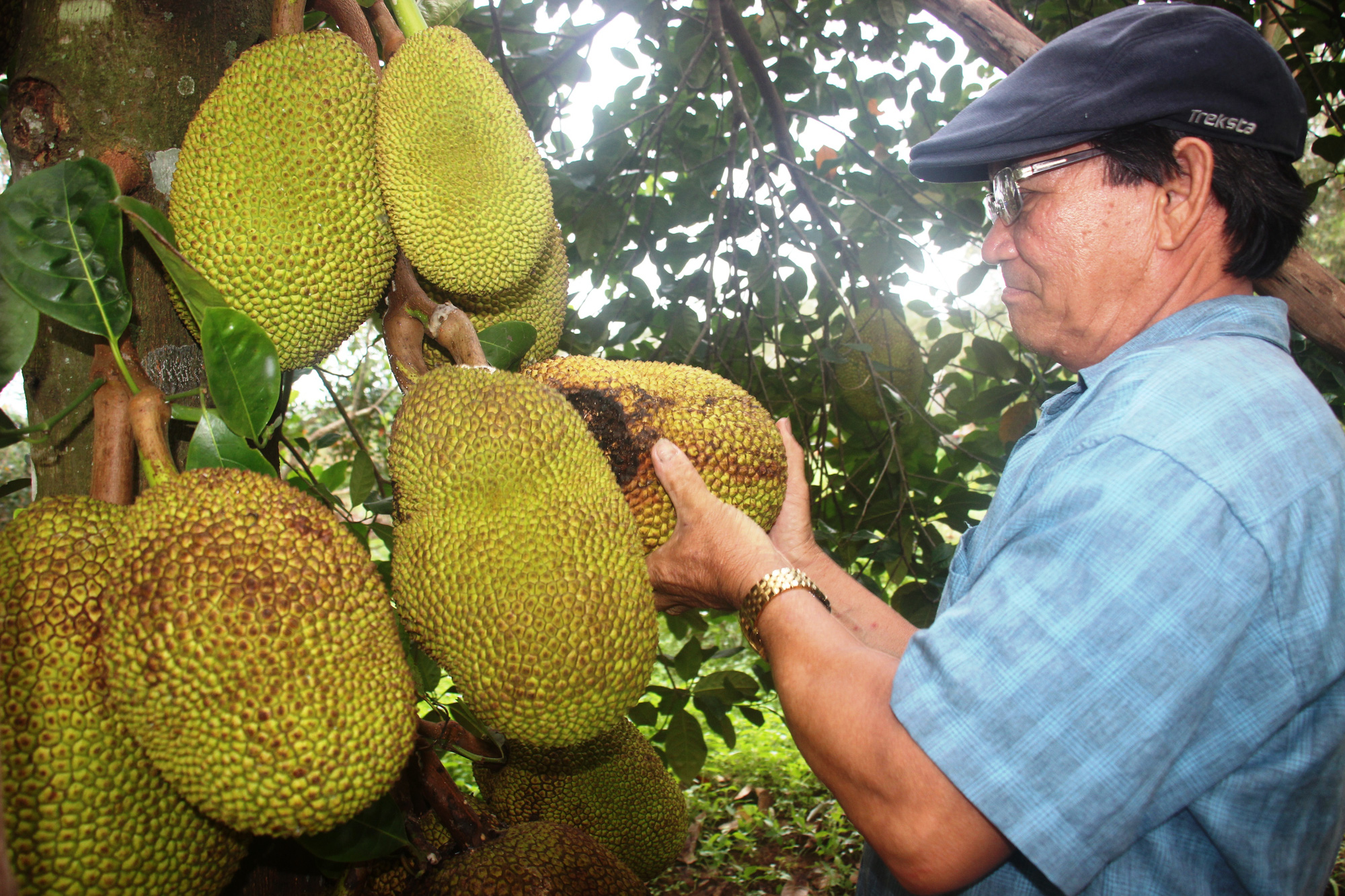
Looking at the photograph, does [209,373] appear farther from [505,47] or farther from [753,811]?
[753,811]

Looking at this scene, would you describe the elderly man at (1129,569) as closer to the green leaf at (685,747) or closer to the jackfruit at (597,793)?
the jackfruit at (597,793)

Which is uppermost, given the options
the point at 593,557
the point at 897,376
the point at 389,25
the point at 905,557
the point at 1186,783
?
the point at 389,25

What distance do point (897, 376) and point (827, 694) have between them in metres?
1.45

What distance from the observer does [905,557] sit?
1.76 meters

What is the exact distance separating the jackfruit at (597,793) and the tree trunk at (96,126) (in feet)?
2.74

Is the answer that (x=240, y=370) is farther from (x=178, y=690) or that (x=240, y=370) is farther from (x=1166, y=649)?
(x=1166, y=649)

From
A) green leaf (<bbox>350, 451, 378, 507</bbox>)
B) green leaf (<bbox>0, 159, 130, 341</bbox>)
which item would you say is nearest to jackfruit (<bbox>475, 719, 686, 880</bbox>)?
green leaf (<bbox>350, 451, 378, 507</bbox>)

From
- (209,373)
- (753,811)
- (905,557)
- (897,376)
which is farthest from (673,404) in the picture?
(753,811)

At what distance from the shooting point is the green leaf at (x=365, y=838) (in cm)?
85

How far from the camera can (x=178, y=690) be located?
614 millimetres

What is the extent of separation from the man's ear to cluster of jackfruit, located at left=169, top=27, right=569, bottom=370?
706 mm

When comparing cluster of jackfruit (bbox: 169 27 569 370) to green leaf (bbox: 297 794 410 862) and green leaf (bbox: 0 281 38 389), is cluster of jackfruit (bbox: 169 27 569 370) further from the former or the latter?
green leaf (bbox: 297 794 410 862)

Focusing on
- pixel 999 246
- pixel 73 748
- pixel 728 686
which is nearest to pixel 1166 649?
pixel 999 246

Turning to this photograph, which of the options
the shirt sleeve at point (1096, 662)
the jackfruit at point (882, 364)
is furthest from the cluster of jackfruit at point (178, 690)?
the jackfruit at point (882, 364)
